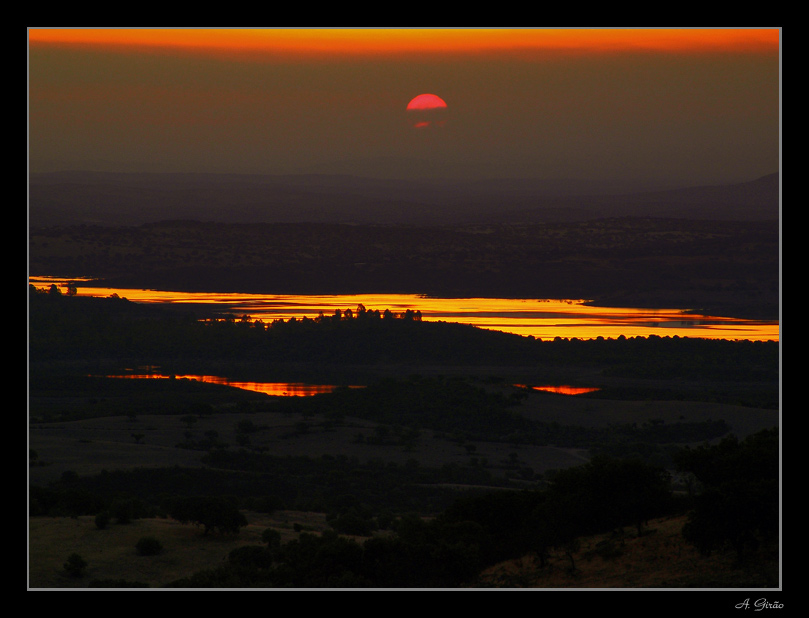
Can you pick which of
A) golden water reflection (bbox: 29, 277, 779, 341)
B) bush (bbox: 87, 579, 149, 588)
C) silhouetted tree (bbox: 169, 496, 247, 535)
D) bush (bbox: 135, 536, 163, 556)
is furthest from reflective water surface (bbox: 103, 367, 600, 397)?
bush (bbox: 87, 579, 149, 588)

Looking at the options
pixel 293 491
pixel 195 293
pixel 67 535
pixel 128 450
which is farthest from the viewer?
pixel 195 293

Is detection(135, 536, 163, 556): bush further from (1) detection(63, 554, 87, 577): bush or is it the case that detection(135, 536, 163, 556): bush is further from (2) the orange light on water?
(2) the orange light on water

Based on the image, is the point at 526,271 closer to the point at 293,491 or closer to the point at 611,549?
the point at 293,491

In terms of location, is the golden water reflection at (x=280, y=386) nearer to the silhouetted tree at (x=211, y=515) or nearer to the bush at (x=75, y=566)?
the silhouetted tree at (x=211, y=515)

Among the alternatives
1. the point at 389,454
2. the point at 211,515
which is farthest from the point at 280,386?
the point at 211,515

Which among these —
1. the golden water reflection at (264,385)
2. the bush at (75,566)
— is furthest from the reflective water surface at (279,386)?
the bush at (75,566)

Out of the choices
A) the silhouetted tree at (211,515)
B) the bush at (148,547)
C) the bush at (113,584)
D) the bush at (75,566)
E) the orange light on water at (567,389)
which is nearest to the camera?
the bush at (113,584)

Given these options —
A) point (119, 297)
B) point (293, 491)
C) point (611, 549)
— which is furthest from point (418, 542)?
point (119, 297)
